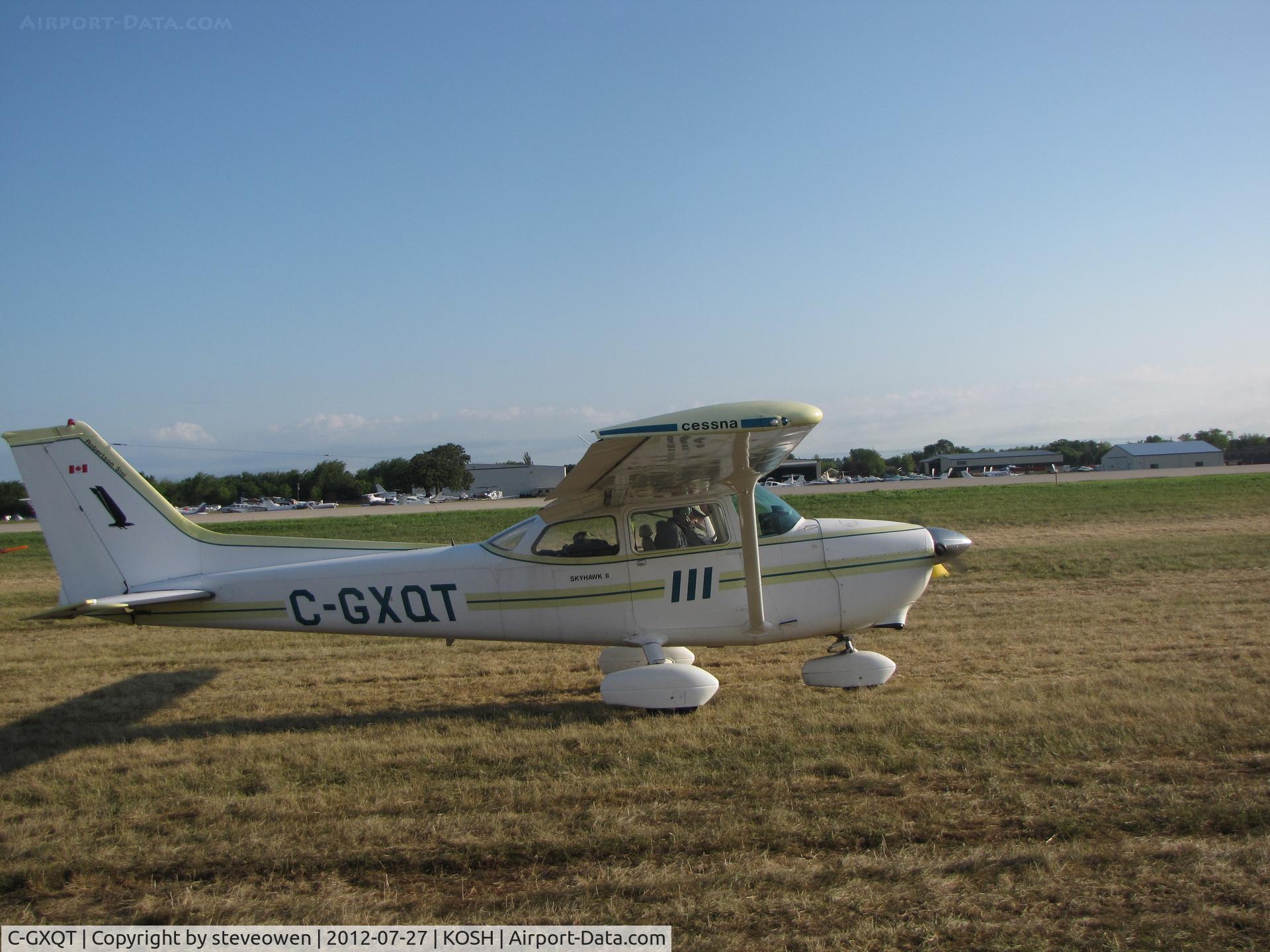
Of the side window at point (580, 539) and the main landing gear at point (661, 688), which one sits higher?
the side window at point (580, 539)

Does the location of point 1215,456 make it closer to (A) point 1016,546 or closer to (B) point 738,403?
(A) point 1016,546

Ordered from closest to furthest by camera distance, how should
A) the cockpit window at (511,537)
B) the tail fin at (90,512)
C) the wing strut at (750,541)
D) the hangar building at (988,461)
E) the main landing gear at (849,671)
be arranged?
the wing strut at (750,541) < the main landing gear at (849,671) < the tail fin at (90,512) < the cockpit window at (511,537) < the hangar building at (988,461)

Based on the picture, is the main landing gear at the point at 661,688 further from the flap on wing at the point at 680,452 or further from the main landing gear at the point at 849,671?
the flap on wing at the point at 680,452

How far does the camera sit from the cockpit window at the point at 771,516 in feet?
24.0

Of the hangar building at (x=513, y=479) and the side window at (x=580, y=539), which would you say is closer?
the side window at (x=580, y=539)

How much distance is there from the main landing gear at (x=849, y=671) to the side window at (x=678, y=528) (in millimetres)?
1333

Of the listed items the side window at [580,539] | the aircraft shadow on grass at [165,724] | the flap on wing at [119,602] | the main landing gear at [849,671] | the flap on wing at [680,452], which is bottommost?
the aircraft shadow on grass at [165,724]

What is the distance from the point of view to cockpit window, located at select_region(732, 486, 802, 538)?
732 cm

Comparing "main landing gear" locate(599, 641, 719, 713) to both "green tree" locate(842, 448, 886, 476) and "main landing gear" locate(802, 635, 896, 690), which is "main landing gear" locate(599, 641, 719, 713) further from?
"green tree" locate(842, 448, 886, 476)

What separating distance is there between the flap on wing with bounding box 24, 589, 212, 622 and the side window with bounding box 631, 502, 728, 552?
3.76 m

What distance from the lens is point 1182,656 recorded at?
752cm

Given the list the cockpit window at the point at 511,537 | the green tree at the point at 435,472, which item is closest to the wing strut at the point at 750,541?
the cockpit window at the point at 511,537

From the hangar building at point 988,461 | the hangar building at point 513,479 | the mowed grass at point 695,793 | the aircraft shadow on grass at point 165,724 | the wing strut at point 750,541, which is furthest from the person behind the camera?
the hangar building at point 988,461

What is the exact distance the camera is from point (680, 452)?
604 centimetres
